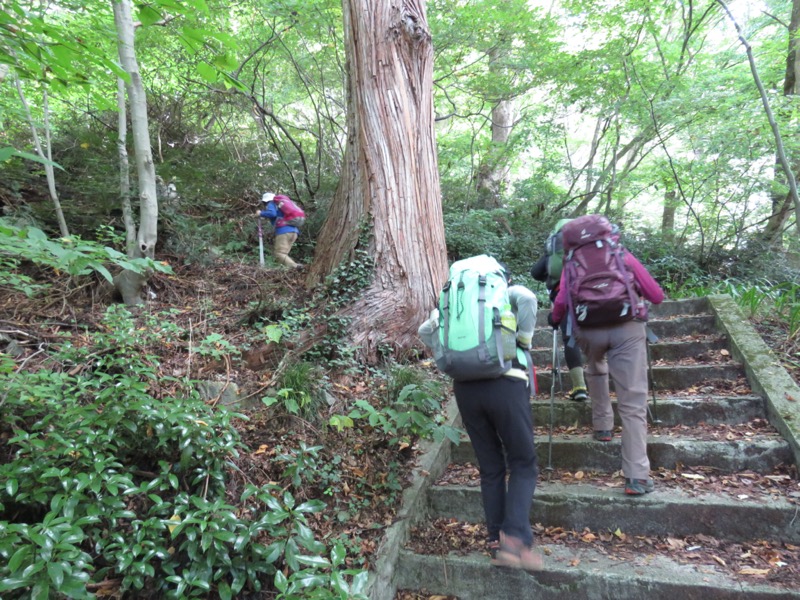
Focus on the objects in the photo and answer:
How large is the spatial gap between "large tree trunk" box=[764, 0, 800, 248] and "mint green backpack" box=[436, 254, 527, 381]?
7.99 metres

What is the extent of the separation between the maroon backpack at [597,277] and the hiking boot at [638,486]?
104 cm

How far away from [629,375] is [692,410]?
42.1 inches

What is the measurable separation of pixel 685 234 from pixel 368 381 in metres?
7.29

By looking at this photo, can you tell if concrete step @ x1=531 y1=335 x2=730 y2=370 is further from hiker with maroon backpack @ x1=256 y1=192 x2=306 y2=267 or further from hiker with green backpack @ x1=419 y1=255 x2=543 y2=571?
hiker with maroon backpack @ x1=256 y1=192 x2=306 y2=267

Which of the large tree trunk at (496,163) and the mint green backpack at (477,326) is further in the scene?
the large tree trunk at (496,163)

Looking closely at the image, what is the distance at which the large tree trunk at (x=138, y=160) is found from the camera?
15.8 feet

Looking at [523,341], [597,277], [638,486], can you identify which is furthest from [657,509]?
[597,277]

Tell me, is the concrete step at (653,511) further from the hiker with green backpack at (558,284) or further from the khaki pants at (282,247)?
the khaki pants at (282,247)

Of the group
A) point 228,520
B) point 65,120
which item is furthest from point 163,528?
point 65,120

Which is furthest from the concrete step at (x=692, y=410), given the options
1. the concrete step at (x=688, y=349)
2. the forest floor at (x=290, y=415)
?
the concrete step at (x=688, y=349)

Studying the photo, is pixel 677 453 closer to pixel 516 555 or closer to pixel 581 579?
pixel 581 579

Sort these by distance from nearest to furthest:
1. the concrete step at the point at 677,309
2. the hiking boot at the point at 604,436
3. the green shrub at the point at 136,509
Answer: the green shrub at the point at 136,509
the hiking boot at the point at 604,436
the concrete step at the point at 677,309

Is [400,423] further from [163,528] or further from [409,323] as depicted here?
[409,323]

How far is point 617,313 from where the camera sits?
304cm
